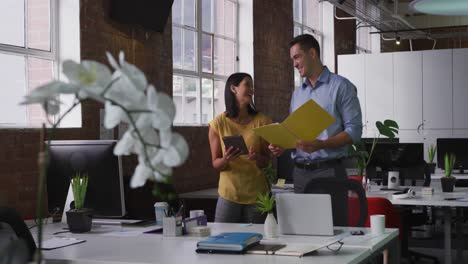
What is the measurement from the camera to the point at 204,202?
636 cm

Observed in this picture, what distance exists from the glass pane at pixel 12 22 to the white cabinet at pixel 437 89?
25.9 ft

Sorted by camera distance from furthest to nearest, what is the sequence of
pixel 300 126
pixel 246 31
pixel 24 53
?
pixel 246 31 < pixel 24 53 < pixel 300 126

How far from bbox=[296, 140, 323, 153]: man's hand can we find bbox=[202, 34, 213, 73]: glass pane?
3803 mm

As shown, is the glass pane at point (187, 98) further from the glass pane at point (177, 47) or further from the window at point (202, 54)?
the glass pane at point (177, 47)

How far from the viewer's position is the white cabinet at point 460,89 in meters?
10.9

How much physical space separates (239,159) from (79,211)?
3.81 feet

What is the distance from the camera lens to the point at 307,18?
10.8 m

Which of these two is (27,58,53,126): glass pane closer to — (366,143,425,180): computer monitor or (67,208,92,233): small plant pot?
(67,208,92,233): small plant pot

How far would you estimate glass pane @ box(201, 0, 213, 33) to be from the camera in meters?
7.51

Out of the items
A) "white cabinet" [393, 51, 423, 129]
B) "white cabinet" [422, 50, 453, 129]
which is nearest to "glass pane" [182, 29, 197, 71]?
"white cabinet" [393, 51, 423, 129]

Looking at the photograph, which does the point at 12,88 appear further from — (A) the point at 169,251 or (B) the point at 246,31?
(B) the point at 246,31

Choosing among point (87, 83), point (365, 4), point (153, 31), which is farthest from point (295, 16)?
point (87, 83)

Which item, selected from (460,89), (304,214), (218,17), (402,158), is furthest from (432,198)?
(460,89)

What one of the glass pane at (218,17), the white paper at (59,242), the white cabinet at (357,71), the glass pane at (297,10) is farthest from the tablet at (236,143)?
the white cabinet at (357,71)
